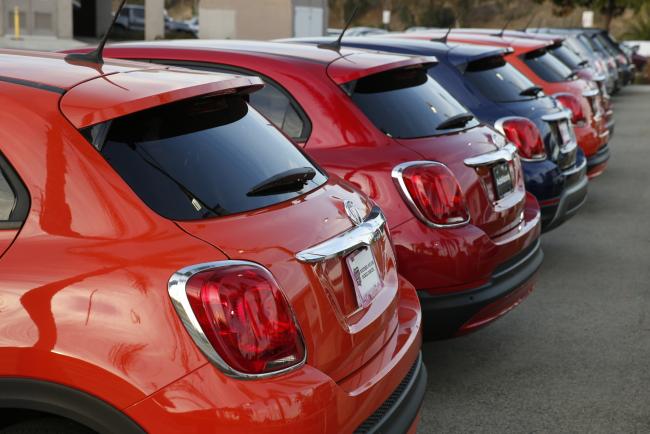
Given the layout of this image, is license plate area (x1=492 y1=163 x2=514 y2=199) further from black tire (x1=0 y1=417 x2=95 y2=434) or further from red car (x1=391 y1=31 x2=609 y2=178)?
red car (x1=391 y1=31 x2=609 y2=178)

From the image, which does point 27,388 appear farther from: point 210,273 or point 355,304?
point 355,304

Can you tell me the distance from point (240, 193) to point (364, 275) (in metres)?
0.51

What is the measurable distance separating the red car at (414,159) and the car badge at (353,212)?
4.20 ft

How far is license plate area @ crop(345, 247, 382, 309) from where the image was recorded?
10.6 ft

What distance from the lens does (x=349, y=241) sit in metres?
3.23

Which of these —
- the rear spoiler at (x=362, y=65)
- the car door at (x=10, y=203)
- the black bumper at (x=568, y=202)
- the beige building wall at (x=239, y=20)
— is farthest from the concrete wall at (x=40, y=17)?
the car door at (x=10, y=203)

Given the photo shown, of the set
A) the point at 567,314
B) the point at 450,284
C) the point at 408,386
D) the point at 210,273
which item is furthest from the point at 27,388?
the point at 567,314

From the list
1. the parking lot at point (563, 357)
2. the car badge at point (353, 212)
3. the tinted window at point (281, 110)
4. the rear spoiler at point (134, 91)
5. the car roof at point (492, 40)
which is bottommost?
the parking lot at point (563, 357)

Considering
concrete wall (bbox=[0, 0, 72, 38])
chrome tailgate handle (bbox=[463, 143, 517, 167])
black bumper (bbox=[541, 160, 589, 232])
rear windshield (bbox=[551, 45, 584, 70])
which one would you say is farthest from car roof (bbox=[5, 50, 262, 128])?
concrete wall (bbox=[0, 0, 72, 38])

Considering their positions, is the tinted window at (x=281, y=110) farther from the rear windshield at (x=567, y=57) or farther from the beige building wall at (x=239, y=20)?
the beige building wall at (x=239, y=20)

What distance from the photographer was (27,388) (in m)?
2.70

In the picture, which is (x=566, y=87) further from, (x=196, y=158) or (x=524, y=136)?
(x=196, y=158)

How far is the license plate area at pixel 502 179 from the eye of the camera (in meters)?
5.36

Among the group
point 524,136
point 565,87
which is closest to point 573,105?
point 565,87
